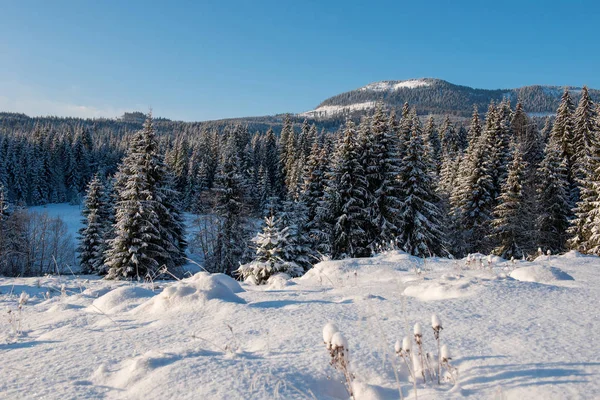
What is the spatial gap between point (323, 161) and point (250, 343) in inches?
1018

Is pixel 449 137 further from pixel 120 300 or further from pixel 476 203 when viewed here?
pixel 120 300

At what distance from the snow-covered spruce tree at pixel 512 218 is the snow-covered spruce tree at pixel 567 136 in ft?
26.7

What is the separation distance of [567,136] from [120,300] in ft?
140

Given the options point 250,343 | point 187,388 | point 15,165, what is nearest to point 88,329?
point 250,343

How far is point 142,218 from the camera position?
22.4 m

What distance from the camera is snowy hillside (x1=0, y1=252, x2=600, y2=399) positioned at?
1961mm

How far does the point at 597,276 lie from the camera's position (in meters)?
4.63

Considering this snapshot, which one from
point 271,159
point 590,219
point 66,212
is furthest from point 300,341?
point 66,212

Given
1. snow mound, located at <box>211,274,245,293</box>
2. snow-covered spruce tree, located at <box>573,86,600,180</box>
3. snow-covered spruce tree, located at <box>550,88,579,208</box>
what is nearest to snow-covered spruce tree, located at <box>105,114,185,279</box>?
snow mound, located at <box>211,274,245,293</box>

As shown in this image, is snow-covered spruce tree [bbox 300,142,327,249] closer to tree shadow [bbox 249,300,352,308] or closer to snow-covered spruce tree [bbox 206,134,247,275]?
snow-covered spruce tree [bbox 206,134,247,275]

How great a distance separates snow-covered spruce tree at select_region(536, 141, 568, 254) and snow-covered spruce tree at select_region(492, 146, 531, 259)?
2.25 meters

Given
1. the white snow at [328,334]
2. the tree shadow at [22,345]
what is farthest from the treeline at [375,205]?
the white snow at [328,334]

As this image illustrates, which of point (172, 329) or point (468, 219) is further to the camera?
point (468, 219)

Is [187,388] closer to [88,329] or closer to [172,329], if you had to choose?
[172,329]
